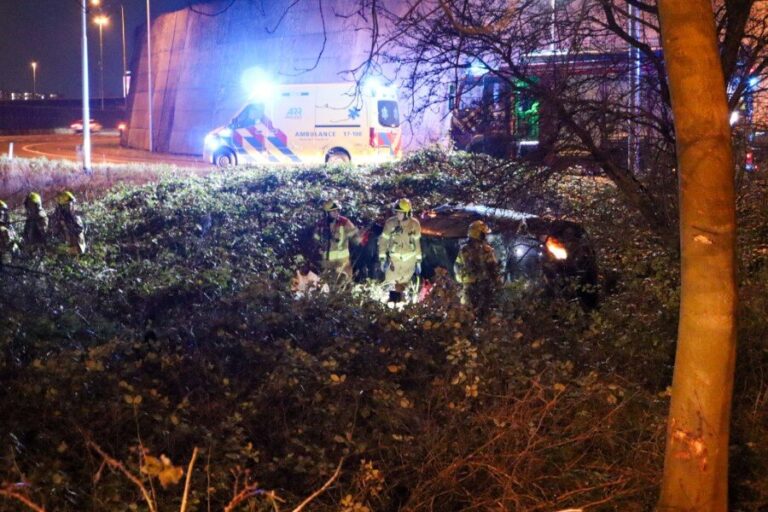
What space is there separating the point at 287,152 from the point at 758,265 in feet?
52.6

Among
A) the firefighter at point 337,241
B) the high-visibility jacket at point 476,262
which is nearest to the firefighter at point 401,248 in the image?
the firefighter at point 337,241

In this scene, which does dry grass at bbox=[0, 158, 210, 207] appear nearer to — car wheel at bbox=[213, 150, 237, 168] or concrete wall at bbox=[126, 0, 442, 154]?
car wheel at bbox=[213, 150, 237, 168]

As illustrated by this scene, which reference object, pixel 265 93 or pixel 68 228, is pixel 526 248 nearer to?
pixel 68 228

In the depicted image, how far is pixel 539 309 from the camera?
646cm

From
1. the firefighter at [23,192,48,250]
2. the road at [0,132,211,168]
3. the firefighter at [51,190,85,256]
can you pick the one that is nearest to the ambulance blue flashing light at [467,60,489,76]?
the firefighter at [51,190,85,256]

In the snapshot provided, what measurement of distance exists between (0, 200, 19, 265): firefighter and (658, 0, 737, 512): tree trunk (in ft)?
28.8

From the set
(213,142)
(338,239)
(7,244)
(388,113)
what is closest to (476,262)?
(338,239)

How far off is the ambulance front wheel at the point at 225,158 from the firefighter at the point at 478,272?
15.7 meters

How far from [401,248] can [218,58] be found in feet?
95.2

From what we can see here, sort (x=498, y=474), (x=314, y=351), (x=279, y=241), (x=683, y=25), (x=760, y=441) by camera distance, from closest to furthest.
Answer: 1. (x=683, y=25)
2. (x=498, y=474)
3. (x=760, y=441)
4. (x=314, y=351)
5. (x=279, y=241)

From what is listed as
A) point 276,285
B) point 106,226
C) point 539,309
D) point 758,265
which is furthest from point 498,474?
point 106,226

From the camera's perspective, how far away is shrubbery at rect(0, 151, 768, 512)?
3.87m

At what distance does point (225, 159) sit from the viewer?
23.2 metres

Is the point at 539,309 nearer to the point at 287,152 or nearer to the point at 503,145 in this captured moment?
the point at 503,145
